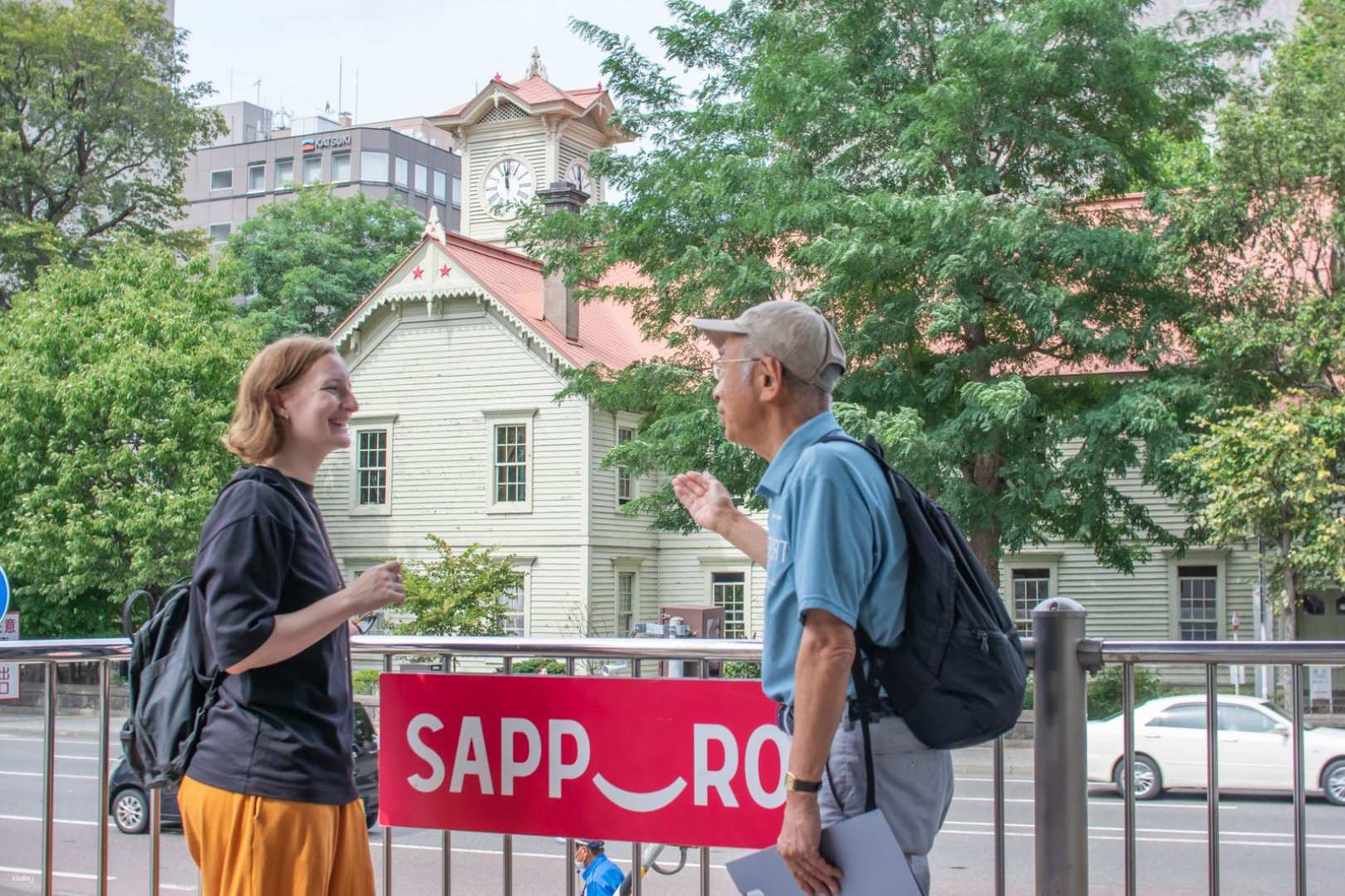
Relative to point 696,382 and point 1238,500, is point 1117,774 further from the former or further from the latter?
point 696,382

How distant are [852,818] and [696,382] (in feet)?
82.7

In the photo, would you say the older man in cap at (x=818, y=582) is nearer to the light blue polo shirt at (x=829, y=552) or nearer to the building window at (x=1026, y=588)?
the light blue polo shirt at (x=829, y=552)

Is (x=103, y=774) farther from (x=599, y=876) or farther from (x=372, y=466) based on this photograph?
(x=372, y=466)

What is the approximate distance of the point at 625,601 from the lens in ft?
129

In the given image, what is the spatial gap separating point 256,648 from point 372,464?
38.2 meters

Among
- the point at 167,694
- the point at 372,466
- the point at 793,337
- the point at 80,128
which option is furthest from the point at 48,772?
the point at 80,128

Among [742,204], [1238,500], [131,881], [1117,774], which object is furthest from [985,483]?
[1117,774]

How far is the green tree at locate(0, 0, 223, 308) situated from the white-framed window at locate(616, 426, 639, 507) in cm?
1641

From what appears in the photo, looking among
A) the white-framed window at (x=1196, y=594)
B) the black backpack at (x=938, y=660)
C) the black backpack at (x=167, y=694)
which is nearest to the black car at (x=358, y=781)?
the black backpack at (x=167, y=694)

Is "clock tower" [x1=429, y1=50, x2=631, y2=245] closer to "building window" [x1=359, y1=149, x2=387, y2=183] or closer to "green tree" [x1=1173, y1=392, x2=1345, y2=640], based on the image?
"green tree" [x1=1173, y1=392, x2=1345, y2=640]

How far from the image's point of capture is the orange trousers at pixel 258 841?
3.35m

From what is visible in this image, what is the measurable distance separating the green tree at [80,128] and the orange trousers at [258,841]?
41297 mm

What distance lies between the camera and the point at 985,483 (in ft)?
86.6

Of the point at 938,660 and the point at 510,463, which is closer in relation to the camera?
the point at 938,660
